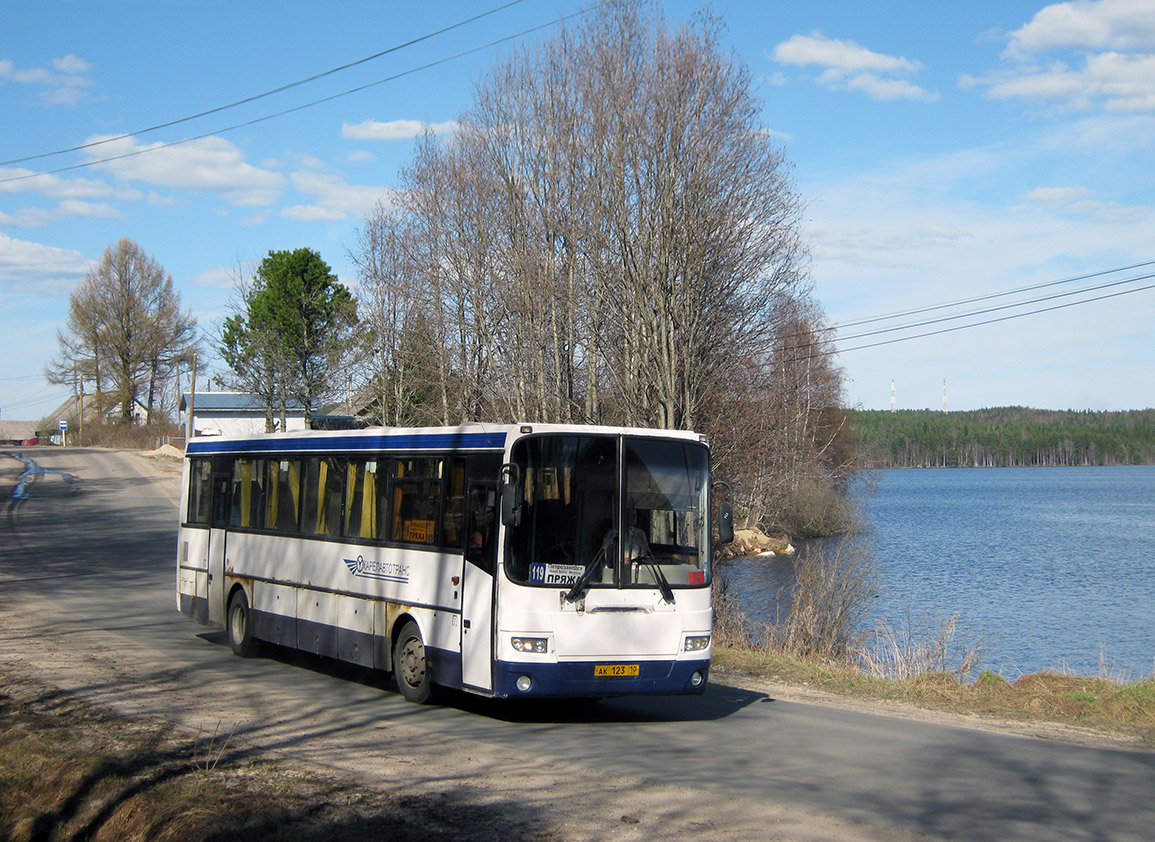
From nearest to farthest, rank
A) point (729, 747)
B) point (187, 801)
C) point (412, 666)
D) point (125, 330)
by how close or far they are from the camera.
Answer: point (187, 801)
point (729, 747)
point (412, 666)
point (125, 330)

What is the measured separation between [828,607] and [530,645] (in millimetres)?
10935

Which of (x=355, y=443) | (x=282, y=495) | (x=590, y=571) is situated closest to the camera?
(x=590, y=571)

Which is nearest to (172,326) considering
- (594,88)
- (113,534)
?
(113,534)

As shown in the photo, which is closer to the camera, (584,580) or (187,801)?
(187,801)

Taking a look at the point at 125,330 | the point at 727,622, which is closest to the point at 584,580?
the point at 727,622

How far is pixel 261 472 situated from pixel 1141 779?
1149 centimetres

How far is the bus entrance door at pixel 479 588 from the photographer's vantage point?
10461mm

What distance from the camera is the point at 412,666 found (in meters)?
11.9

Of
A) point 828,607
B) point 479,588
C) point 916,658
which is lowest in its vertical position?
point 916,658

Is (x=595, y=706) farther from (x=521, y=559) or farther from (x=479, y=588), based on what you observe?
(x=521, y=559)

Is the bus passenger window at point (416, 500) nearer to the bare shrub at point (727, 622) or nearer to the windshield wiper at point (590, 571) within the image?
the windshield wiper at point (590, 571)

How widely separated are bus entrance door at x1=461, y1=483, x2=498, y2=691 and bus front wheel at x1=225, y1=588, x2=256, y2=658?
5728 millimetres

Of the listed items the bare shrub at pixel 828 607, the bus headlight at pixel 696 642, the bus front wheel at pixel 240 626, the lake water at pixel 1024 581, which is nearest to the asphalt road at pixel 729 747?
the bus front wheel at pixel 240 626

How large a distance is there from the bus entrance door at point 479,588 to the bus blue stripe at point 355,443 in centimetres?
50
